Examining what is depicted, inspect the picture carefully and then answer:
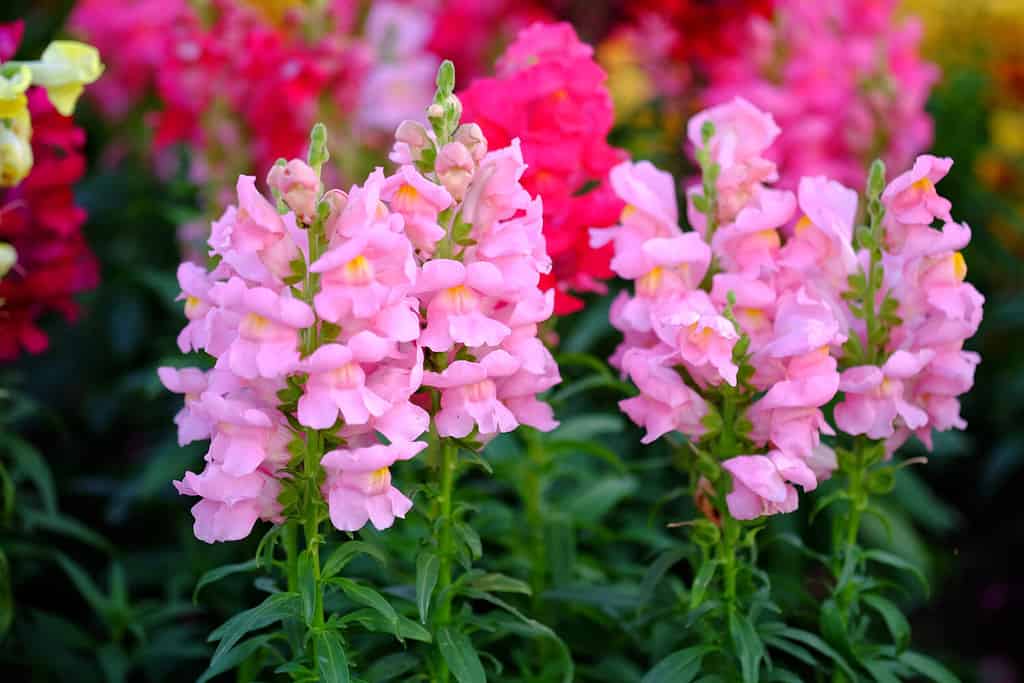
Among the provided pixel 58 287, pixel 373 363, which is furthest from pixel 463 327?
pixel 58 287

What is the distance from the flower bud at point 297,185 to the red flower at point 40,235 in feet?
2.47

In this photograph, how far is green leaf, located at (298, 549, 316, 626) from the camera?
59.1 inches

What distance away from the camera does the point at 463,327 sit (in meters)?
1.50

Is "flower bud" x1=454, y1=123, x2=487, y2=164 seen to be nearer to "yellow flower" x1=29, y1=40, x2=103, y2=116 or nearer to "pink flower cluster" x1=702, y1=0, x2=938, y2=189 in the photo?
"yellow flower" x1=29, y1=40, x2=103, y2=116

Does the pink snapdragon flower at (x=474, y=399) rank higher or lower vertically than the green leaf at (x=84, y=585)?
higher

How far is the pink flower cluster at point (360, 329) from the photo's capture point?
4.63 ft

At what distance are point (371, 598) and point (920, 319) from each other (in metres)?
0.84

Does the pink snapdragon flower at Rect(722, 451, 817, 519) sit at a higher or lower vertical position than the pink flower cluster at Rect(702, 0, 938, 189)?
lower

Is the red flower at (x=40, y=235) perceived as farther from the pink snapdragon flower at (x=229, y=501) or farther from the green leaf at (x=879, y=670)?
the green leaf at (x=879, y=670)

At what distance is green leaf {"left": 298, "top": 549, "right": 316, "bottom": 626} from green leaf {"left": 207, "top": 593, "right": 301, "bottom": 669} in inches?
1.0

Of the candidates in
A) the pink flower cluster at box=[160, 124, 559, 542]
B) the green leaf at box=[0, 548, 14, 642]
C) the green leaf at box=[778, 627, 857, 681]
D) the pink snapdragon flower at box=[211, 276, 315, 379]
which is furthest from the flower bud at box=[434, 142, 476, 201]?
the green leaf at box=[0, 548, 14, 642]

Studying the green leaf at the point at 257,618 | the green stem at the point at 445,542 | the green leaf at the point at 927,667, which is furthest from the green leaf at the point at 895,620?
the green leaf at the point at 257,618

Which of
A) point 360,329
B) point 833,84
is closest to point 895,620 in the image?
point 360,329

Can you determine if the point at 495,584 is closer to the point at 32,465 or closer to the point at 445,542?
the point at 445,542
